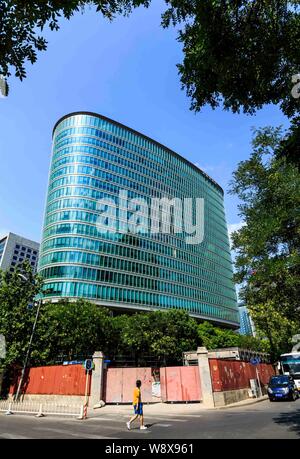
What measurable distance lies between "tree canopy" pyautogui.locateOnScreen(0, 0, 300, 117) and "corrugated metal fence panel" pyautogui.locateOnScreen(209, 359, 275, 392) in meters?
17.3

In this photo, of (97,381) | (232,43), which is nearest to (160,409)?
(97,381)

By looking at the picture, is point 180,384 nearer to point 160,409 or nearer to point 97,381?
point 160,409

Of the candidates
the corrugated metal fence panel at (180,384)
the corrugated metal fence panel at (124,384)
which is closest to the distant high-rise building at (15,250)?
the corrugated metal fence panel at (124,384)

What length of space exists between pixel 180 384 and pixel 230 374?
13.2 feet

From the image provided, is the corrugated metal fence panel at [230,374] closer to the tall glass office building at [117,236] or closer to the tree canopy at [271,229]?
the tree canopy at [271,229]

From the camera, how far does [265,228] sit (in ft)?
40.0

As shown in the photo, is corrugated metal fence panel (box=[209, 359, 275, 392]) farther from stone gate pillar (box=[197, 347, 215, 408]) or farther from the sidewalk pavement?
the sidewalk pavement

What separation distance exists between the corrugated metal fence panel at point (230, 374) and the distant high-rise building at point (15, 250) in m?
124

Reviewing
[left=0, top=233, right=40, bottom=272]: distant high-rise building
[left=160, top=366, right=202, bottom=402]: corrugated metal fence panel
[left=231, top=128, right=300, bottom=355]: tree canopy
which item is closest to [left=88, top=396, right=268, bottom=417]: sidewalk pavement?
[left=160, top=366, right=202, bottom=402]: corrugated metal fence panel

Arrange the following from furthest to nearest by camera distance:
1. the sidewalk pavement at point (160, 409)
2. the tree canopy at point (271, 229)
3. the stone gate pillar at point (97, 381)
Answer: the stone gate pillar at point (97, 381) → the sidewalk pavement at point (160, 409) → the tree canopy at point (271, 229)

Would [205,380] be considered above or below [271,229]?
below

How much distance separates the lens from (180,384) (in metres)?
19.5

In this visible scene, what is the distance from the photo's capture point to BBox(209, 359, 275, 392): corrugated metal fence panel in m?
18.8

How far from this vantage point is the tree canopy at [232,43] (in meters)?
3.88
